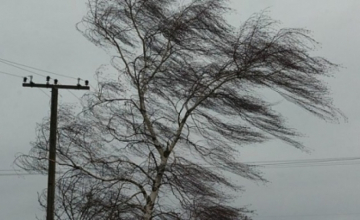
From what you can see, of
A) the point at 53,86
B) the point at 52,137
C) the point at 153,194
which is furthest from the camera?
the point at 53,86

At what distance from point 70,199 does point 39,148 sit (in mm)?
1777

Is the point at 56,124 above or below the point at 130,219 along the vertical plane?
above

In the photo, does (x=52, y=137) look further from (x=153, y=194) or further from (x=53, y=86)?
(x=153, y=194)

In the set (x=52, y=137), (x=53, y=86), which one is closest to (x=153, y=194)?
(x=52, y=137)

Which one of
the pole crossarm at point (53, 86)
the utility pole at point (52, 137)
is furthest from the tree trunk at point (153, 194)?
the pole crossarm at point (53, 86)

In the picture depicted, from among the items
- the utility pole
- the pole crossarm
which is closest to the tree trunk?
the utility pole

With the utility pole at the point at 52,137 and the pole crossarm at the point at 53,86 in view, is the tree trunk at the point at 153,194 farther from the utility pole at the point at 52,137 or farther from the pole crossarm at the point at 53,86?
the pole crossarm at the point at 53,86

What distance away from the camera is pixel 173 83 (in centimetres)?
2162

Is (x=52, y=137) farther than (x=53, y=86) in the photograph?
No

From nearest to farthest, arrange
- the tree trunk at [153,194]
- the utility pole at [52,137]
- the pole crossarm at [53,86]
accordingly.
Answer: the tree trunk at [153,194] → the utility pole at [52,137] → the pole crossarm at [53,86]

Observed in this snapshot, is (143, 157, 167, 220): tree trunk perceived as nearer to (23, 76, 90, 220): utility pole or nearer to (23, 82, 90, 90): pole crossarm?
(23, 76, 90, 220): utility pole

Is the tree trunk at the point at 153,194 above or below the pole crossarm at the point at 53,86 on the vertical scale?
below

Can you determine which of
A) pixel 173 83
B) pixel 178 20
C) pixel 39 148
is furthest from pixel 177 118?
pixel 39 148

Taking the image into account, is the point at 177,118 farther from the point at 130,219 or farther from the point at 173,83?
the point at 130,219
